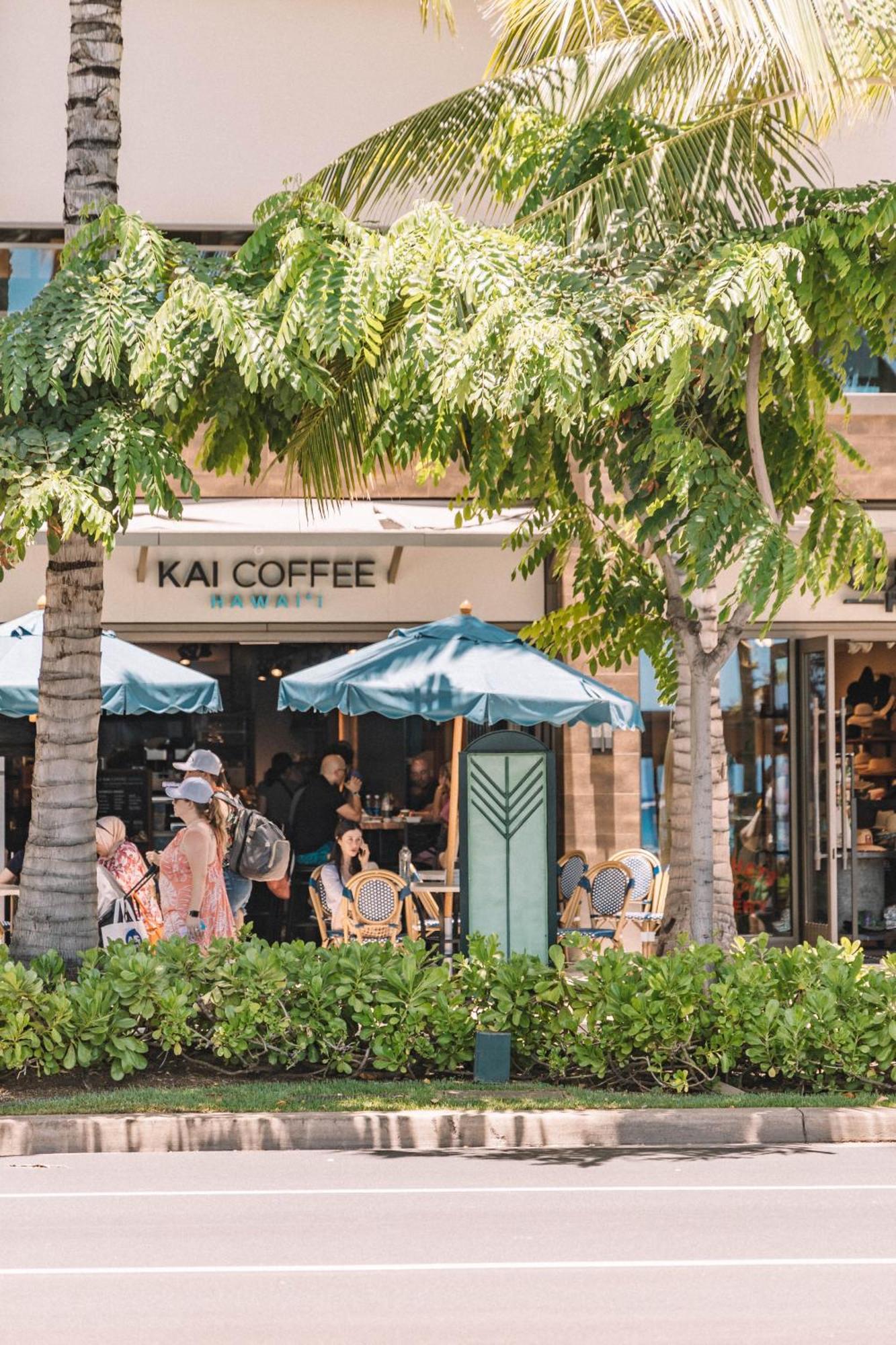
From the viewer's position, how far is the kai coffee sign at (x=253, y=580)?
16.6 m

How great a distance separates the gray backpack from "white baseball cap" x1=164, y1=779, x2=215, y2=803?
2.84 ft

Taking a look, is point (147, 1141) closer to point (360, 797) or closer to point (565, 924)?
point (565, 924)

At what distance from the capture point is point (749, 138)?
38.0 feet

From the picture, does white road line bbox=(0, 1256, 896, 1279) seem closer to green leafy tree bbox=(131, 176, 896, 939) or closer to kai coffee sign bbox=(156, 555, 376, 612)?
green leafy tree bbox=(131, 176, 896, 939)

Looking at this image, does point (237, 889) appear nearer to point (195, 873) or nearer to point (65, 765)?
point (195, 873)

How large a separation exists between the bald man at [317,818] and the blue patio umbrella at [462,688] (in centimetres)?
221

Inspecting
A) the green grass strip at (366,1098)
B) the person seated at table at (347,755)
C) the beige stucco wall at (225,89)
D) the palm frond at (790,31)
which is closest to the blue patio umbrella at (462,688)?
the person seated at table at (347,755)

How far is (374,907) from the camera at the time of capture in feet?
42.5

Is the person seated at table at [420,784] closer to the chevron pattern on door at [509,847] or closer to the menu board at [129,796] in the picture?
the menu board at [129,796]

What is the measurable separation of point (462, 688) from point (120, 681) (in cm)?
264

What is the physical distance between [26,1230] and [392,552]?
1039cm

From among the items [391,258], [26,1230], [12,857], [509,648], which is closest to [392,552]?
[509,648]

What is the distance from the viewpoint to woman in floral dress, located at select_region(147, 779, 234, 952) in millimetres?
10891

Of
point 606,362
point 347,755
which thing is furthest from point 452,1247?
point 347,755
